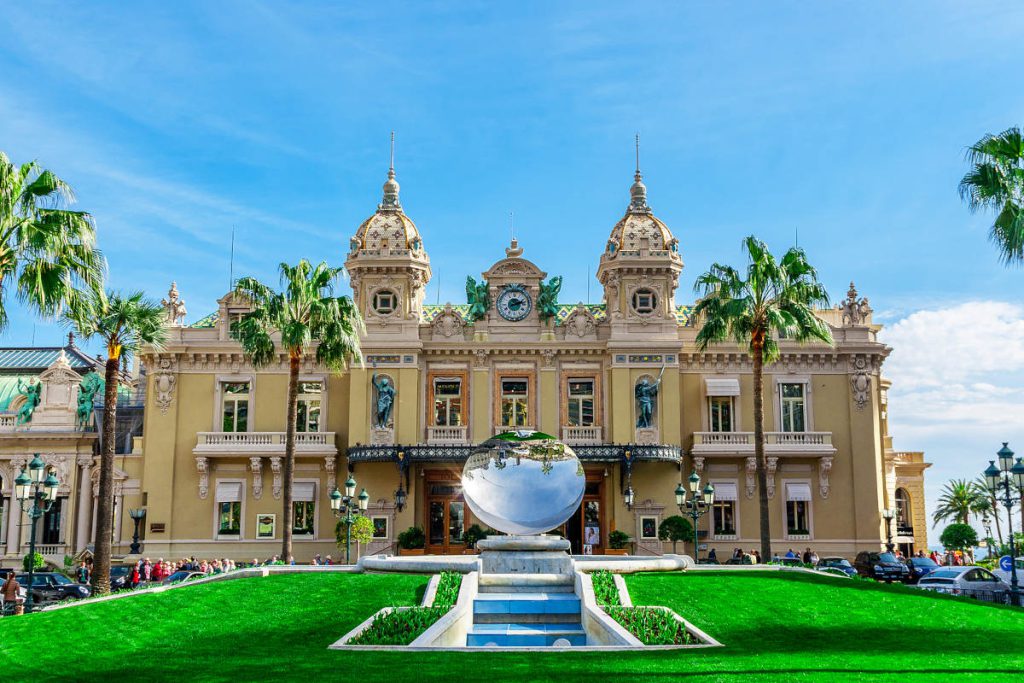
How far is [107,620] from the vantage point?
2195 centimetres

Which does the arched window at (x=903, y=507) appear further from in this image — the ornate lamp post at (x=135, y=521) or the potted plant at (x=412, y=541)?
the ornate lamp post at (x=135, y=521)

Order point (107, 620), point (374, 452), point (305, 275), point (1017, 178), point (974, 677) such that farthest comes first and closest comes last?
point (374, 452)
point (305, 275)
point (1017, 178)
point (107, 620)
point (974, 677)

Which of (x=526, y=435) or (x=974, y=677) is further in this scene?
(x=526, y=435)

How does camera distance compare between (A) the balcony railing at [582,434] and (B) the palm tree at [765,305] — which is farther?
(A) the balcony railing at [582,434]

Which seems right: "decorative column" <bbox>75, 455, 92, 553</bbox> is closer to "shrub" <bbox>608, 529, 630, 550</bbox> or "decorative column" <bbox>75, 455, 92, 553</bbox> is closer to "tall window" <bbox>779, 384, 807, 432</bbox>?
"shrub" <bbox>608, 529, 630, 550</bbox>

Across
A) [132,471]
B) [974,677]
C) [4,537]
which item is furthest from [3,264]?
[4,537]

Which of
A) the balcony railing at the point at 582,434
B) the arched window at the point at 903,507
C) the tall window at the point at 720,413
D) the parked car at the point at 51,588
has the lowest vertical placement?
the parked car at the point at 51,588

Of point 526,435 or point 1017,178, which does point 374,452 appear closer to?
point 526,435

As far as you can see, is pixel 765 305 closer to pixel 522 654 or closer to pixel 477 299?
pixel 477 299

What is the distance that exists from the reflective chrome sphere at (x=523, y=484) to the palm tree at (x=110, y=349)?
1100 cm

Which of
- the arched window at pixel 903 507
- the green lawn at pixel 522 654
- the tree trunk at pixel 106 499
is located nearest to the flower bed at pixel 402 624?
the green lawn at pixel 522 654

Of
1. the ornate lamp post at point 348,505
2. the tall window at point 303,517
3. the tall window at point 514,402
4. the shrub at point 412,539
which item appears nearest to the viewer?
the ornate lamp post at point 348,505

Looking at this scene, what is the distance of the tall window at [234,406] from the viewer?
47.3m

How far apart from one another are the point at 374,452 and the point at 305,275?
29.3ft
